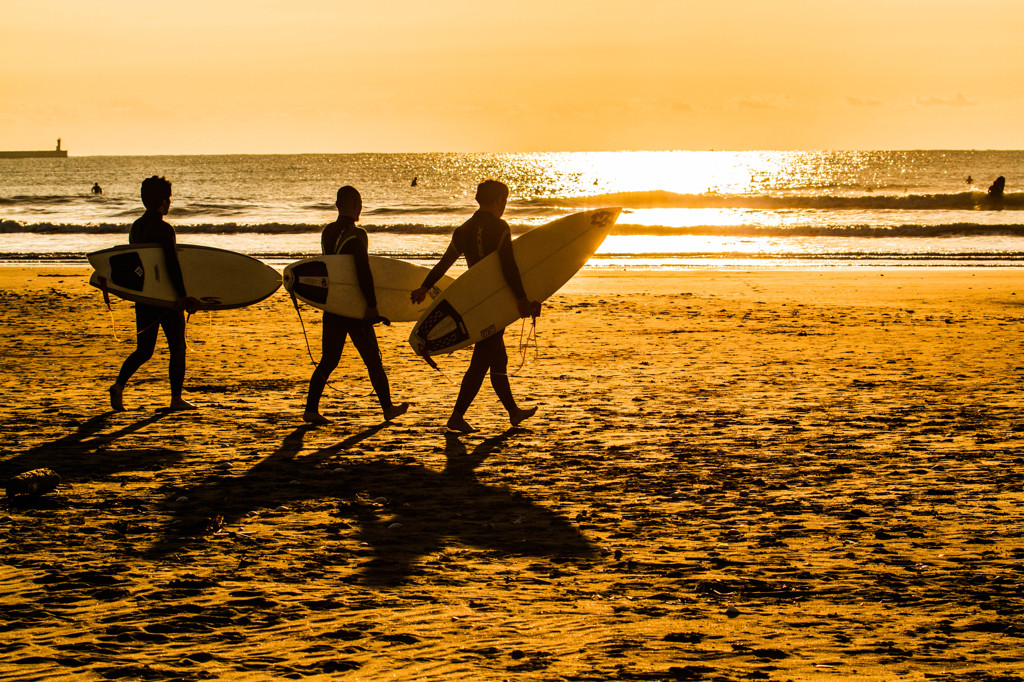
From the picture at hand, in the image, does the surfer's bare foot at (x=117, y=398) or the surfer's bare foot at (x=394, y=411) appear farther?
the surfer's bare foot at (x=117, y=398)

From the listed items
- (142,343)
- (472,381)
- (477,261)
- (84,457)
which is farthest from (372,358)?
(84,457)

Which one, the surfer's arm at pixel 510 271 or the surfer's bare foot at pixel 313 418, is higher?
the surfer's arm at pixel 510 271

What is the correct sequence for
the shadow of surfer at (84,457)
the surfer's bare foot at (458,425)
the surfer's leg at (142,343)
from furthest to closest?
the surfer's leg at (142,343) < the surfer's bare foot at (458,425) < the shadow of surfer at (84,457)

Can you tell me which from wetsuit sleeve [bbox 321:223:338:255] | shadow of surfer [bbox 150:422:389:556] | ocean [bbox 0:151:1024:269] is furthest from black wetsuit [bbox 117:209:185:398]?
ocean [bbox 0:151:1024:269]

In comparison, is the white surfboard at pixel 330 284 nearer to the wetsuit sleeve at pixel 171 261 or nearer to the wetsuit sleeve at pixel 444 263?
the wetsuit sleeve at pixel 444 263

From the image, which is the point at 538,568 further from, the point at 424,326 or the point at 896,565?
the point at 424,326

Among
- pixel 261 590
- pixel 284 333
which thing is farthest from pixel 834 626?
pixel 284 333

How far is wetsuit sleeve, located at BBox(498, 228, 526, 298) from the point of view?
6.32 meters

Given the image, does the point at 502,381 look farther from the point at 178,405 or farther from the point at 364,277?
the point at 178,405

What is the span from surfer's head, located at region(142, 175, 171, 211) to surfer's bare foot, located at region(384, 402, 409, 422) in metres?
2.17

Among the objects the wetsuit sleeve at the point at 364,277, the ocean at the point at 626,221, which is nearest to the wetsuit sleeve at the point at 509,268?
the wetsuit sleeve at the point at 364,277

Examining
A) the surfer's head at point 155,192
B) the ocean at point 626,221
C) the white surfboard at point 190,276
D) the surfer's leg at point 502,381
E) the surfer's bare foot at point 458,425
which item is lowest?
the surfer's bare foot at point 458,425

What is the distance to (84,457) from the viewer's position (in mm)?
5832

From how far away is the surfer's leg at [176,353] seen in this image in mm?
7078
